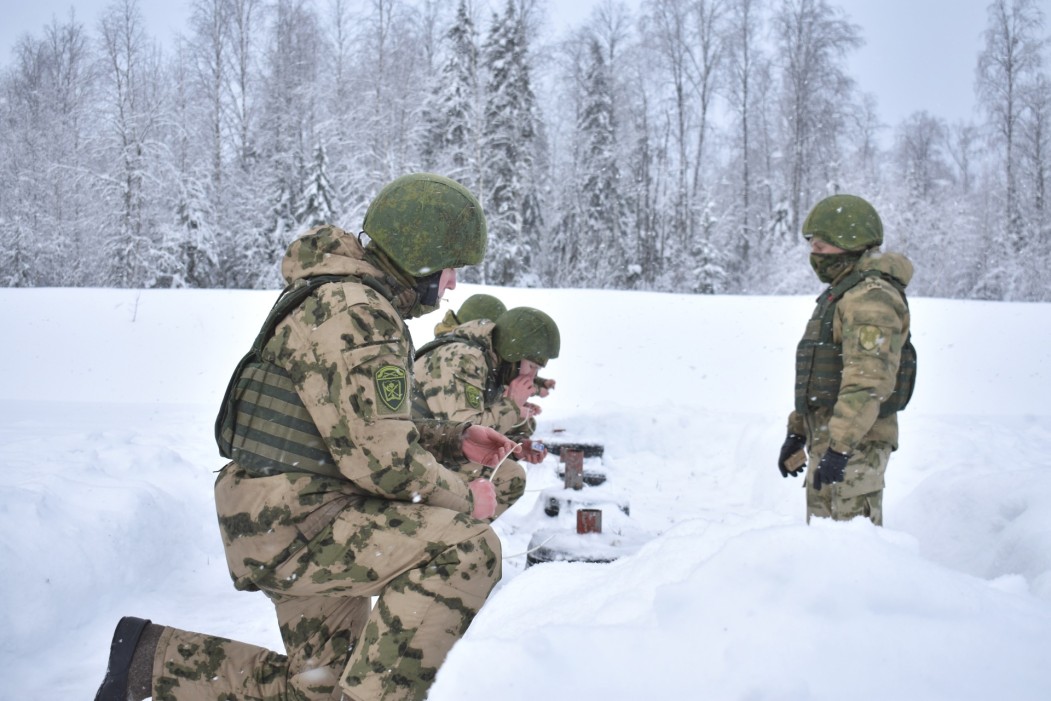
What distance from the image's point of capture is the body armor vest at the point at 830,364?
389cm

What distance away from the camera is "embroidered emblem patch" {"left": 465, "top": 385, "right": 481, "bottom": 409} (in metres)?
4.23

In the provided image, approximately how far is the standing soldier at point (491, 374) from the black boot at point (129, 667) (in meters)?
1.64

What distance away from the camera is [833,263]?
13.5 feet

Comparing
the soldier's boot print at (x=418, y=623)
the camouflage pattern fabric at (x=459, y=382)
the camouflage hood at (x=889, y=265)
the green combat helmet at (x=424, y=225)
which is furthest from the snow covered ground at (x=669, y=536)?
the camouflage hood at (x=889, y=265)

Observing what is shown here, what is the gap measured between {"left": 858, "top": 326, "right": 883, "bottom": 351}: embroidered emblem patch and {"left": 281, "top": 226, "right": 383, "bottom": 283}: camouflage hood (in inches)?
100

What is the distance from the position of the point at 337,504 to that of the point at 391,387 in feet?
1.32

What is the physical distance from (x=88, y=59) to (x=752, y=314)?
25.6 meters

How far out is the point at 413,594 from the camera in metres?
2.13

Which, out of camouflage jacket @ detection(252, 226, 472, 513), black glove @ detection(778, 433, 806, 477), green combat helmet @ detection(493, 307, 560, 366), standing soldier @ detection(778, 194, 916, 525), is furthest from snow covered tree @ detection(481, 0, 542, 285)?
camouflage jacket @ detection(252, 226, 472, 513)

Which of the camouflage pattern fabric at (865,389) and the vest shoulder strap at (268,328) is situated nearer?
the vest shoulder strap at (268,328)

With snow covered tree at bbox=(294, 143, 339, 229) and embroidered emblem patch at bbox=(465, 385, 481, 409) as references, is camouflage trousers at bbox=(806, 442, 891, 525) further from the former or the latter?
snow covered tree at bbox=(294, 143, 339, 229)

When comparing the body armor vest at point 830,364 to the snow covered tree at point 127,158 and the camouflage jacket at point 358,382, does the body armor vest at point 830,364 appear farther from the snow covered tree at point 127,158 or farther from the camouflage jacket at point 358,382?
the snow covered tree at point 127,158

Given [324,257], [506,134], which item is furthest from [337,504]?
[506,134]

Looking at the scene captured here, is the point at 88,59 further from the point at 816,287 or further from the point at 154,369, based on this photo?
the point at 816,287
